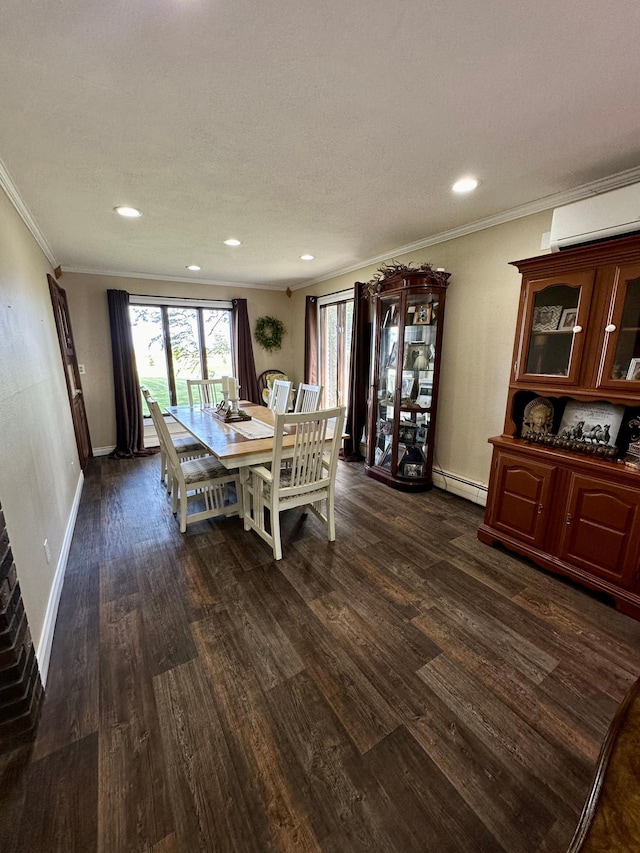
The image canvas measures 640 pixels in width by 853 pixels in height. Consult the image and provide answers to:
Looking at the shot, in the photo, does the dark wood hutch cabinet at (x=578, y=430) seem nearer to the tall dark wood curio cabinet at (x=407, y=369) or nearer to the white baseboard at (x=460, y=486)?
the white baseboard at (x=460, y=486)

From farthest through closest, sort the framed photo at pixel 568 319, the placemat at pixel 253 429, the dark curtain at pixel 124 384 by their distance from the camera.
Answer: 1. the dark curtain at pixel 124 384
2. the placemat at pixel 253 429
3. the framed photo at pixel 568 319

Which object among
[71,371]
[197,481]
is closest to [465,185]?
[197,481]

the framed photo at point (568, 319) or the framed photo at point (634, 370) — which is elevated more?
the framed photo at point (568, 319)

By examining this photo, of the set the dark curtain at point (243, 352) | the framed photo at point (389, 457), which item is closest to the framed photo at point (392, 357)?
the framed photo at point (389, 457)

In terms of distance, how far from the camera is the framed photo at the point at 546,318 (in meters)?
2.16

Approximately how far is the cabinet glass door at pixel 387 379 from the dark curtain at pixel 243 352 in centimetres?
244

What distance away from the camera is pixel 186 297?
489 centimetres

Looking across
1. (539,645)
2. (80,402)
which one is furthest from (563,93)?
(80,402)

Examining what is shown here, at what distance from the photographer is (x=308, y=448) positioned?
2.36 meters

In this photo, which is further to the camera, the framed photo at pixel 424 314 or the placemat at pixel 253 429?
the framed photo at pixel 424 314

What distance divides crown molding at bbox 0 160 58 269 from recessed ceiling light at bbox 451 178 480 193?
8.57 ft

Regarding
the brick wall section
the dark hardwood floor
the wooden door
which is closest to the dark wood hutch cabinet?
the dark hardwood floor

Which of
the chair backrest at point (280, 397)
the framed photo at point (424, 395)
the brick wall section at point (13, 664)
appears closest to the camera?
the brick wall section at point (13, 664)

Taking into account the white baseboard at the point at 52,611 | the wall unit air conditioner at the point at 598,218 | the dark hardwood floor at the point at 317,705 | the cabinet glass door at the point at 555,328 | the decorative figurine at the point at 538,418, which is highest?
the wall unit air conditioner at the point at 598,218
